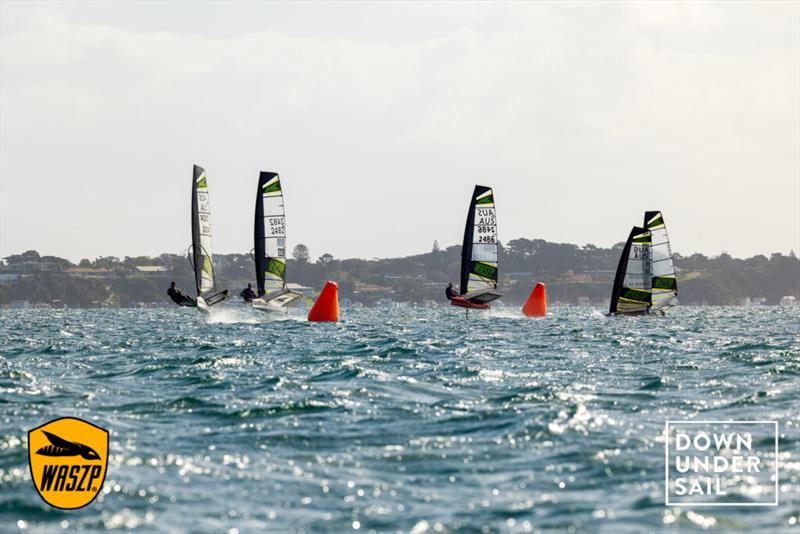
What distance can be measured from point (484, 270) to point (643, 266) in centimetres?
808

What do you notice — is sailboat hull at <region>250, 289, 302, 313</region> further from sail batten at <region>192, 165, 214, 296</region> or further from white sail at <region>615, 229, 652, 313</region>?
white sail at <region>615, 229, 652, 313</region>

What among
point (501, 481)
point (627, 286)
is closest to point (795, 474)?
point (501, 481)

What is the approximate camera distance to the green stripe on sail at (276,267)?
49.4 m

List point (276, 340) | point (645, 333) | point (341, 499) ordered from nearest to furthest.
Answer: point (341, 499), point (276, 340), point (645, 333)

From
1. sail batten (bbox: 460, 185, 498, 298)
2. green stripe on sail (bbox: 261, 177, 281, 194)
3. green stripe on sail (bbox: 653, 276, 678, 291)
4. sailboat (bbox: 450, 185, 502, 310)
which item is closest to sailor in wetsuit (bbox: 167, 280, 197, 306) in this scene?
green stripe on sail (bbox: 261, 177, 281, 194)

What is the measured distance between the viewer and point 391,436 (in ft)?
44.3

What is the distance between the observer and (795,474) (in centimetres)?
1140

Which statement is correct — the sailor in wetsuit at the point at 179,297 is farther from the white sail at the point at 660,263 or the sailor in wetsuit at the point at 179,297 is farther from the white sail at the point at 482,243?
the white sail at the point at 660,263

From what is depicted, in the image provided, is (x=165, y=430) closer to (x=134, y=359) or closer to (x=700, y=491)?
(x=700, y=491)

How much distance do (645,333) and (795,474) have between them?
28.1m

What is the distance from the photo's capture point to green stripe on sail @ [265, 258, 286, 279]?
162ft

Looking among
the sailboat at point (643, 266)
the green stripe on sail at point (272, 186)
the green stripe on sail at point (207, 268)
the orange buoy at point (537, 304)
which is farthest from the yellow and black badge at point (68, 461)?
the orange buoy at point (537, 304)

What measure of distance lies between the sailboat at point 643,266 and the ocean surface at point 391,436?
29.7m

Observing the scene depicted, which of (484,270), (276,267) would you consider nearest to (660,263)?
(484,270)
